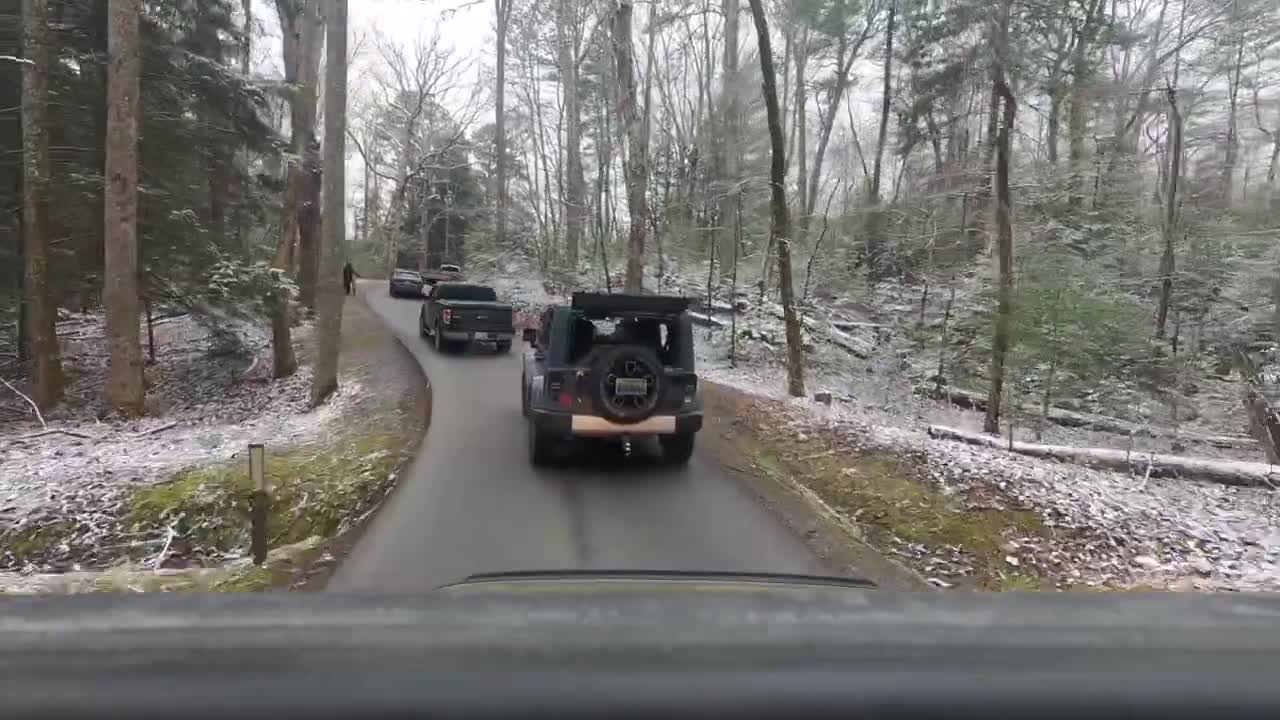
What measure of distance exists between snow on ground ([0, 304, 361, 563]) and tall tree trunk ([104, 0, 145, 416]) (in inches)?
30.4

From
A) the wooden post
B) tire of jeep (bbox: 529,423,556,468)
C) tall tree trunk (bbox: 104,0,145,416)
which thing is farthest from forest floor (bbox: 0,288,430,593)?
tire of jeep (bbox: 529,423,556,468)

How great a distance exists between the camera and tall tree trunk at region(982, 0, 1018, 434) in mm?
12391

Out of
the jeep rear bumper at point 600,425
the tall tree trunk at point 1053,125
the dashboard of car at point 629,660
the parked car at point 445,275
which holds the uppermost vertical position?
→ the tall tree trunk at point 1053,125

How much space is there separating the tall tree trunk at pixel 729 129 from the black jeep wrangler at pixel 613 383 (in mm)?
12554

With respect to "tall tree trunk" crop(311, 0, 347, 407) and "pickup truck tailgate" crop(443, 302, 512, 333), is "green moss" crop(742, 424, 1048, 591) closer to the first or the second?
"tall tree trunk" crop(311, 0, 347, 407)

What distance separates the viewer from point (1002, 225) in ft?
41.9

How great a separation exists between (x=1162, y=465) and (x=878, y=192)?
60.5 feet

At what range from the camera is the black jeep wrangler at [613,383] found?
27.1 feet

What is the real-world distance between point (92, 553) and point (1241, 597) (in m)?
8.64

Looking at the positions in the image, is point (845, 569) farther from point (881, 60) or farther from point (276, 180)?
point (881, 60)

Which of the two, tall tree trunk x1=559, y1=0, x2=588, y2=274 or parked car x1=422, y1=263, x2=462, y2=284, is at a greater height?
tall tree trunk x1=559, y1=0, x2=588, y2=274

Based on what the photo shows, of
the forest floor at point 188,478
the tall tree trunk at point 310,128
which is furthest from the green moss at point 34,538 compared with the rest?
the tall tree trunk at point 310,128

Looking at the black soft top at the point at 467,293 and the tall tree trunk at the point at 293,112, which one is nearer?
the tall tree trunk at the point at 293,112

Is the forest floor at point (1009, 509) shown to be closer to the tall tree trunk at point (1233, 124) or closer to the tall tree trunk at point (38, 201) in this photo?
the tall tree trunk at point (1233, 124)
